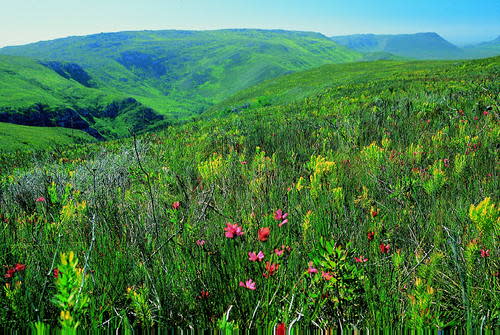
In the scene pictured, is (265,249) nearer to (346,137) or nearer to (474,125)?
(346,137)

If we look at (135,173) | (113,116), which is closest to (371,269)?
(135,173)

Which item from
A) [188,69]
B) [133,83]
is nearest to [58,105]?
[133,83]

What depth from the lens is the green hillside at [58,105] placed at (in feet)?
183

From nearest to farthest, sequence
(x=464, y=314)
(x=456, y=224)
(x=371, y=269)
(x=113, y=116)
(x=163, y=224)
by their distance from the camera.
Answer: (x=464, y=314) → (x=371, y=269) → (x=456, y=224) → (x=163, y=224) → (x=113, y=116)

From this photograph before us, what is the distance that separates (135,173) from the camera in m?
3.75

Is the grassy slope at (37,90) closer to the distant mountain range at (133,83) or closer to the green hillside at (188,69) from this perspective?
the distant mountain range at (133,83)

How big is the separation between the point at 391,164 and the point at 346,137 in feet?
5.63

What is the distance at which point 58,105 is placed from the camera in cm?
6009

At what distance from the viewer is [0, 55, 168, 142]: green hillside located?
55875 millimetres

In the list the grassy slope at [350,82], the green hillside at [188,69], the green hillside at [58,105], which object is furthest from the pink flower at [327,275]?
the green hillside at [188,69]

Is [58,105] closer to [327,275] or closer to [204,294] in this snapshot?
[204,294]

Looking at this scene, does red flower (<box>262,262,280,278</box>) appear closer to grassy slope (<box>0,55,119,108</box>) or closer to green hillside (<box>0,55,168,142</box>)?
green hillside (<box>0,55,168,142</box>)

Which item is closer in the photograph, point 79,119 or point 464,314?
point 464,314

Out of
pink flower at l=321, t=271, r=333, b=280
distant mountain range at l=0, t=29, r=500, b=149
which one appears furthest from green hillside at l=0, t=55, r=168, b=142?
pink flower at l=321, t=271, r=333, b=280
